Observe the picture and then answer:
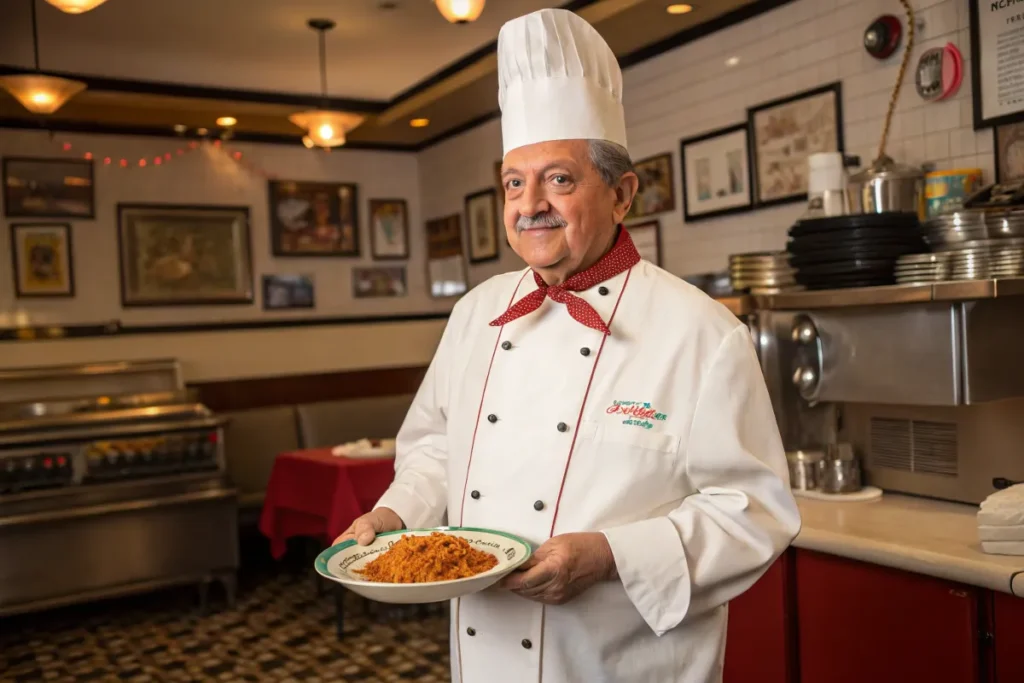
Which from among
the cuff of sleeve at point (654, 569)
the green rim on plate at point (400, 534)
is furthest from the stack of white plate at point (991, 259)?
the green rim on plate at point (400, 534)

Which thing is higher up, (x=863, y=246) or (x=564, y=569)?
(x=863, y=246)

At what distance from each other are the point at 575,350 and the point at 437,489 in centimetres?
45

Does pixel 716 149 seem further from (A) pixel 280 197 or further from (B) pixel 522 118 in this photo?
(A) pixel 280 197

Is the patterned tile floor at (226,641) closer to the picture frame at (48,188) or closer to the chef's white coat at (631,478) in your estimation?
the chef's white coat at (631,478)

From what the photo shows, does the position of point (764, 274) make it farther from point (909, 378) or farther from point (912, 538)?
point (912, 538)

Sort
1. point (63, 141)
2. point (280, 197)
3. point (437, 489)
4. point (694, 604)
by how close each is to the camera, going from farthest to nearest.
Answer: point (280, 197)
point (63, 141)
point (437, 489)
point (694, 604)

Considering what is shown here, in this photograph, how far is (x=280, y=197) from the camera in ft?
24.9

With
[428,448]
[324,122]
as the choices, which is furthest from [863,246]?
[324,122]

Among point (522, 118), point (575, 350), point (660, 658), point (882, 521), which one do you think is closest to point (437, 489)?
point (575, 350)

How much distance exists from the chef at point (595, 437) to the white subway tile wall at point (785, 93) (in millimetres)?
2534

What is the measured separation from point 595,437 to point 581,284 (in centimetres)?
30

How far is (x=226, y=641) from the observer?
15.5ft

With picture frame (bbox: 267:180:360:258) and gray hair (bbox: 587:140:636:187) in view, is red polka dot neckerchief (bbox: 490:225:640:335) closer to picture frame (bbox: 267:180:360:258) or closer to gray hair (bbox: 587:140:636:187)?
gray hair (bbox: 587:140:636:187)

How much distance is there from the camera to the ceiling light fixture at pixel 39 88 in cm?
491
